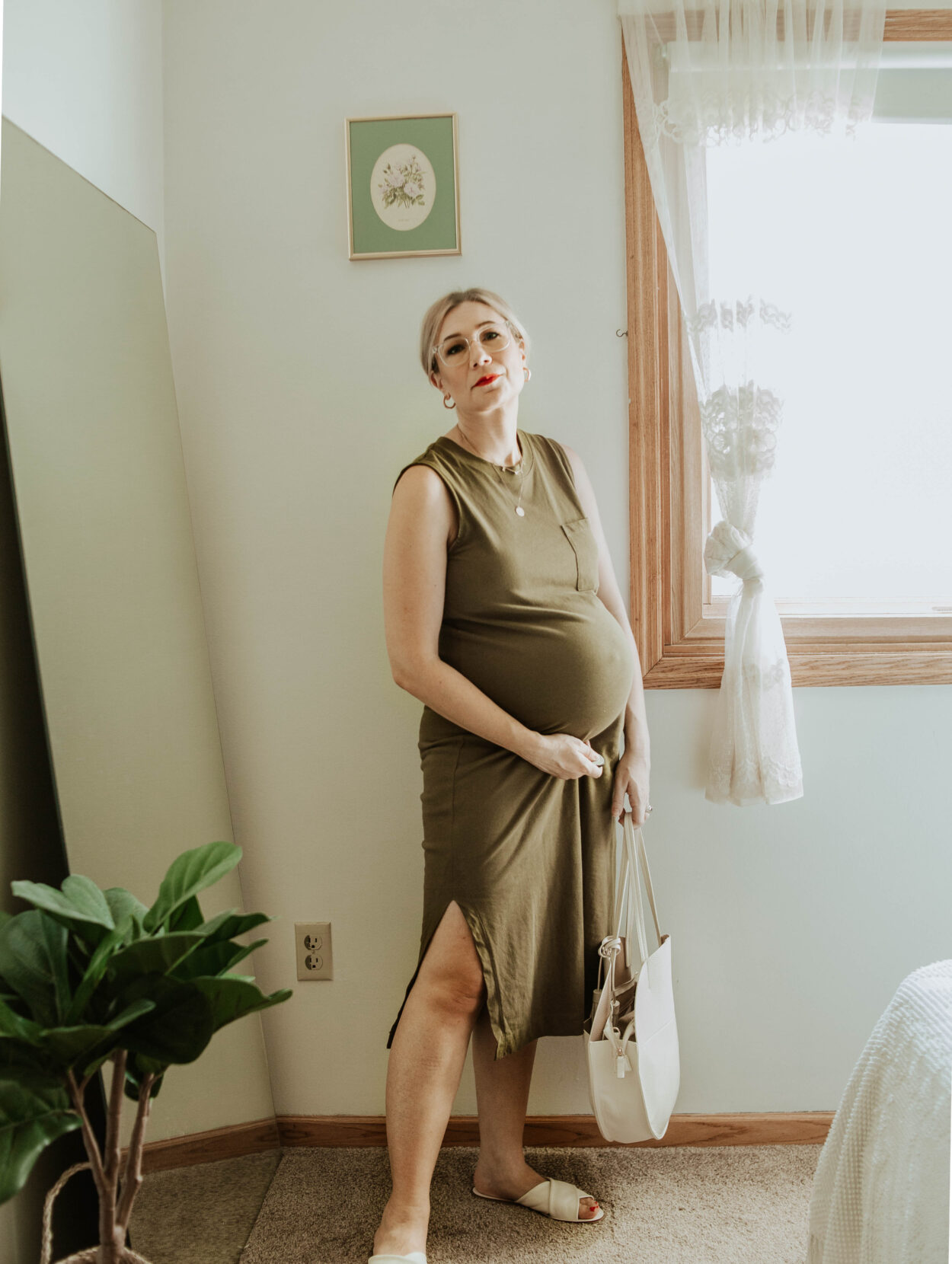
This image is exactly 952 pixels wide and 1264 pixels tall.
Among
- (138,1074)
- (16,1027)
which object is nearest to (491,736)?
(138,1074)

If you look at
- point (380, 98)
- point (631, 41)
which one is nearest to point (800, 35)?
point (631, 41)

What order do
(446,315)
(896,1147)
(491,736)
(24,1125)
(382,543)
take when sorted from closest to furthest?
(24,1125) < (896,1147) < (491,736) < (446,315) < (382,543)

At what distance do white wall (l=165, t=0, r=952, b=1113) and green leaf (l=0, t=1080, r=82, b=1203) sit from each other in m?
1.05

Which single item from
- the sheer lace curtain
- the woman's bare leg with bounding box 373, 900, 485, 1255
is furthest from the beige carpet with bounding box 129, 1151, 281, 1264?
the sheer lace curtain

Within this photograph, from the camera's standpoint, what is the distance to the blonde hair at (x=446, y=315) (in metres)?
1.55

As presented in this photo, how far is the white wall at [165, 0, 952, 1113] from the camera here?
1748mm

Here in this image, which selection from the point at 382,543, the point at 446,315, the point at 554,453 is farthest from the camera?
the point at 382,543

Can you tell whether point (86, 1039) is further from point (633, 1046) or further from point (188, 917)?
point (633, 1046)

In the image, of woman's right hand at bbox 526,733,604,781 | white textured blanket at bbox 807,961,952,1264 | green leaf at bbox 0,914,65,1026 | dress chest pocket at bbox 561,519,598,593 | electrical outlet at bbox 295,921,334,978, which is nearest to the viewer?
green leaf at bbox 0,914,65,1026

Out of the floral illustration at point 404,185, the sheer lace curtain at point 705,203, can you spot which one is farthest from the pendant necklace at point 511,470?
the floral illustration at point 404,185

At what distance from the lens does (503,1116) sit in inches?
64.0

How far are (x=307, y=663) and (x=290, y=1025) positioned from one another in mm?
754

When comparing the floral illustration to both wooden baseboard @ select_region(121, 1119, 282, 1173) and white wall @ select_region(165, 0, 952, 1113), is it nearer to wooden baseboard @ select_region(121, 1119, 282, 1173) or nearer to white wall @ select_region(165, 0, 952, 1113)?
white wall @ select_region(165, 0, 952, 1113)

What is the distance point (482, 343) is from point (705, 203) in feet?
1.86
